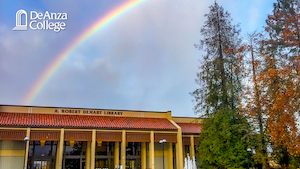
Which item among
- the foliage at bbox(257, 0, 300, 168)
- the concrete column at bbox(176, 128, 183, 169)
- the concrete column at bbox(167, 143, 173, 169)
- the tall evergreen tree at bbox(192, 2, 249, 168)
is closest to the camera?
the foliage at bbox(257, 0, 300, 168)

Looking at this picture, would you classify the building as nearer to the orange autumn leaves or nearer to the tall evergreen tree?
the tall evergreen tree

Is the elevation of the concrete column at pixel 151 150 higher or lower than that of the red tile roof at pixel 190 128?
lower

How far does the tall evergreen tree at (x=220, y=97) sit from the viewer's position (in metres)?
25.3

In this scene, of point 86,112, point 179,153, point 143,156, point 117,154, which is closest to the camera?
point 179,153

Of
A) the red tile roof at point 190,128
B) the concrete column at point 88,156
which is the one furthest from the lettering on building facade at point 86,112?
the red tile roof at point 190,128

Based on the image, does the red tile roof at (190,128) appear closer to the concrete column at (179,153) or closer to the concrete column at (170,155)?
the concrete column at (179,153)

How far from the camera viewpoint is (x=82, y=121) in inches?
1120

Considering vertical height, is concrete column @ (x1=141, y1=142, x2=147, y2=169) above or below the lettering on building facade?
below

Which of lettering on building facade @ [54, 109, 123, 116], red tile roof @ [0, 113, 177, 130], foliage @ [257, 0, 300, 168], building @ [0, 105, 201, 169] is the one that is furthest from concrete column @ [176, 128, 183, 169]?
foliage @ [257, 0, 300, 168]

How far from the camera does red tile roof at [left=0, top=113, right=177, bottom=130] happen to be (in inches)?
1022

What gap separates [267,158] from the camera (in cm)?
2306

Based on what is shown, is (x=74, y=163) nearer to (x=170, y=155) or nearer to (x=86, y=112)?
(x=86, y=112)

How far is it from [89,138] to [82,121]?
212 centimetres

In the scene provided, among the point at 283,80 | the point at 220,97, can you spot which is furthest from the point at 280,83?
the point at 220,97
